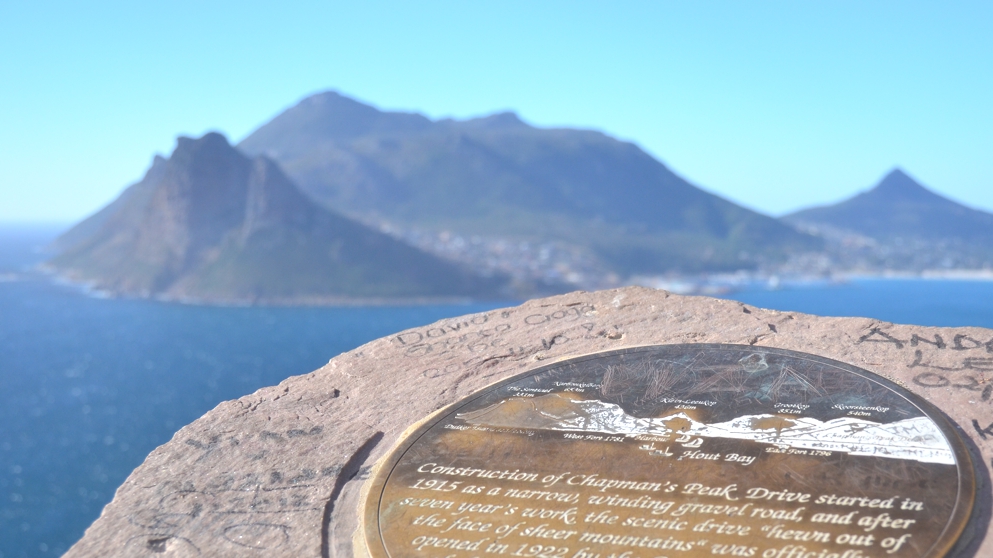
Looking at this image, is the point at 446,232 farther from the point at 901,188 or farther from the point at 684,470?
the point at 684,470

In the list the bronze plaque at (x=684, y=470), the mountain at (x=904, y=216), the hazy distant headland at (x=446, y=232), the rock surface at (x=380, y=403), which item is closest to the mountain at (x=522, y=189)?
the hazy distant headland at (x=446, y=232)

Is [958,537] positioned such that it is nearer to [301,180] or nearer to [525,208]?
[525,208]

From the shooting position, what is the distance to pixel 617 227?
90000 mm

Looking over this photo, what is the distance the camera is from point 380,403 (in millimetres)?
4953

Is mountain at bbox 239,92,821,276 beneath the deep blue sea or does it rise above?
above

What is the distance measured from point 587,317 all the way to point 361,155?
371 ft

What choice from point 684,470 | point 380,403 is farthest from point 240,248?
point 684,470

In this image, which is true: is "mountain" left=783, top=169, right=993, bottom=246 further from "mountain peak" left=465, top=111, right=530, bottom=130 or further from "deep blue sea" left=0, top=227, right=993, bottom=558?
"mountain peak" left=465, top=111, right=530, bottom=130

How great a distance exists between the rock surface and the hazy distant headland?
3465 centimetres

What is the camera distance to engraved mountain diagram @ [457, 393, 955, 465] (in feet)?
12.0

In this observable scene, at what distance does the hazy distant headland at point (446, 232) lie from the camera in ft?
163

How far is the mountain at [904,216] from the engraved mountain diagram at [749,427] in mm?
43154

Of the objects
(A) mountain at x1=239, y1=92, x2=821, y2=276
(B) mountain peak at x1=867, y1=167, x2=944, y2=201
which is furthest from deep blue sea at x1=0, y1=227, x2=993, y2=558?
(A) mountain at x1=239, y1=92, x2=821, y2=276

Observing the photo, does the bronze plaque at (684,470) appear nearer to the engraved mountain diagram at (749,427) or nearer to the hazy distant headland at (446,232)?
the engraved mountain diagram at (749,427)
